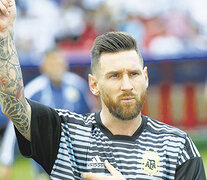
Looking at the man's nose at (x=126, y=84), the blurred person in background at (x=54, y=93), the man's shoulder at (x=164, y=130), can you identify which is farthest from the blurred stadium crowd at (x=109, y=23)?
the man's nose at (x=126, y=84)

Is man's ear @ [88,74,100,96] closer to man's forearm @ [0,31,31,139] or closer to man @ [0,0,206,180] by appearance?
man @ [0,0,206,180]

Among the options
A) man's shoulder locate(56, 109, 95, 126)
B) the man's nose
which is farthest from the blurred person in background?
the man's nose

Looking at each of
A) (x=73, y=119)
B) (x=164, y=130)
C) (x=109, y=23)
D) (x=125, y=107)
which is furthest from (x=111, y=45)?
(x=109, y=23)

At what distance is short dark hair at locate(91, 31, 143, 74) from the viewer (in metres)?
3.03

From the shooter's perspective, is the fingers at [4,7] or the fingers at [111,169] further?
the fingers at [111,169]

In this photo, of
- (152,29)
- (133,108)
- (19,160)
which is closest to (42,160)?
(133,108)

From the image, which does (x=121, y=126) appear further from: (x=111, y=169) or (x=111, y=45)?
(x=111, y=45)

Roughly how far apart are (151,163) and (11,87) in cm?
89

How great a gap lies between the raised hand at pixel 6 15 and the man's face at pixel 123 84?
63 centimetres

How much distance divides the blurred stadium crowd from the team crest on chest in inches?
334

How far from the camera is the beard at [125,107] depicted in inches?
114

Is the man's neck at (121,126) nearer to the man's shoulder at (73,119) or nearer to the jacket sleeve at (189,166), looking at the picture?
the man's shoulder at (73,119)

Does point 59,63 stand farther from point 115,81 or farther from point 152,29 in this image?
point 152,29

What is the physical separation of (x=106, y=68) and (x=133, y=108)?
0.95 ft
